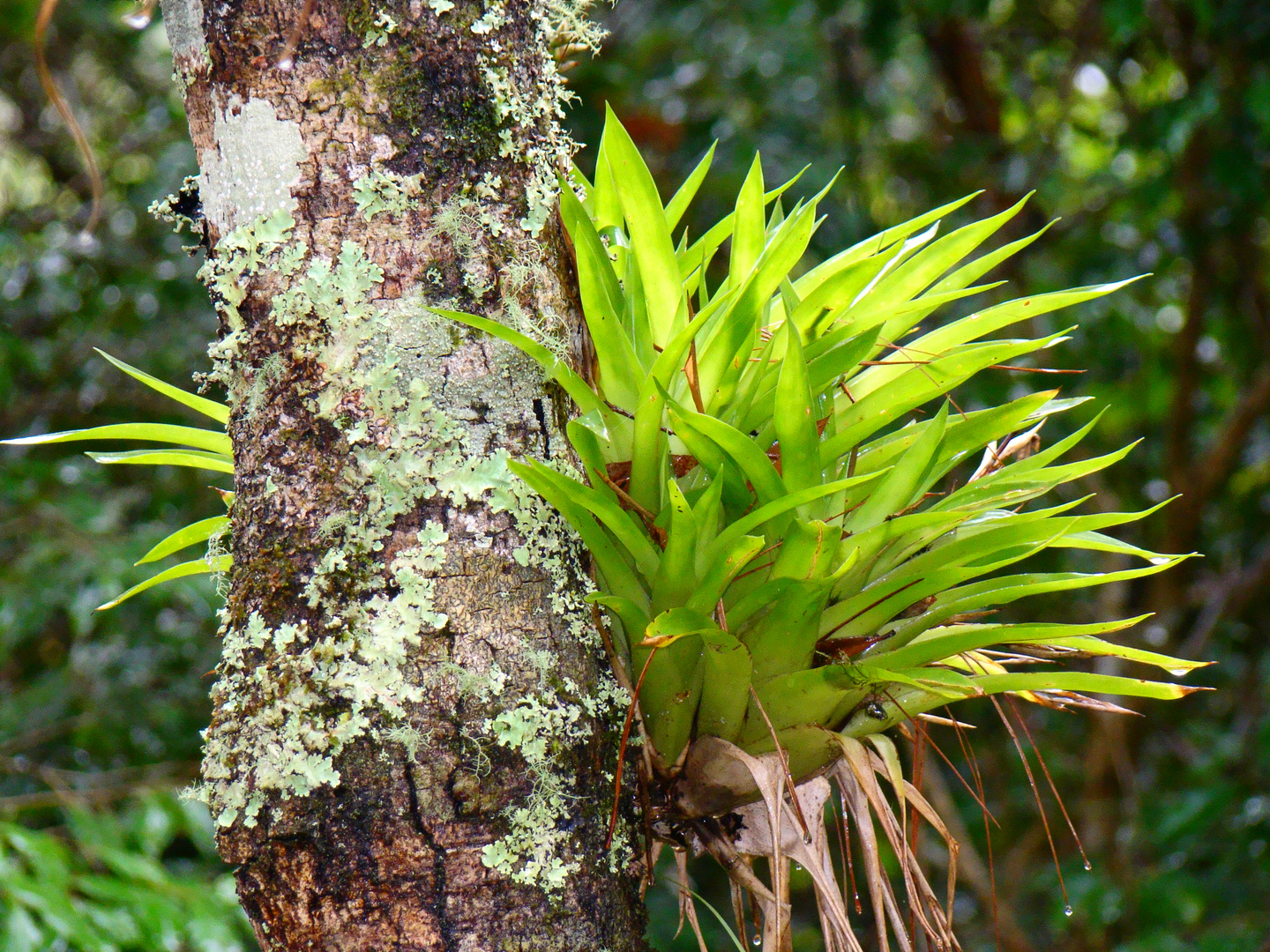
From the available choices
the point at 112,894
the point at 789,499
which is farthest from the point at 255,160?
the point at 112,894

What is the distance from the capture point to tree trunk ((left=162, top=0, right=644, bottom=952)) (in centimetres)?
58

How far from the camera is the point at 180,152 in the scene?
2242 millimetres

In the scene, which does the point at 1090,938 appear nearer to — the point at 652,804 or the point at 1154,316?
the point at 1154,316

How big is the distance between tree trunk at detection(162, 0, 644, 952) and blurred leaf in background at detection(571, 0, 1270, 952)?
66.5 inches

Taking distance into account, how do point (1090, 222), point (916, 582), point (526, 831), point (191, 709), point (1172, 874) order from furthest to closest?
1. point (1090, 222)
2. point (191, 709)
3. point (1172, 874)
4. point (916, 582)
5. point (526, 831)

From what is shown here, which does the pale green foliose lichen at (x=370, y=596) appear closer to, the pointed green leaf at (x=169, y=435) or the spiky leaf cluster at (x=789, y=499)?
the spiky leaf cluster at (x=789, y=499)

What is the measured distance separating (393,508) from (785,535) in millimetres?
268

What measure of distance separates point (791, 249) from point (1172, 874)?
2153 millimetres

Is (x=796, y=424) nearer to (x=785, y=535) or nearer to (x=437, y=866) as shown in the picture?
(x=785, y=535)

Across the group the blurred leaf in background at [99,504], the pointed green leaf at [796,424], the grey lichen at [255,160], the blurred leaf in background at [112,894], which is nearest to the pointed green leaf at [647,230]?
the pointed green leaf at [796,424]

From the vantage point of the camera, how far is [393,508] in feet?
2.03

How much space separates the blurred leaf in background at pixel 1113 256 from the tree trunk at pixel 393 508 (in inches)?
66.5

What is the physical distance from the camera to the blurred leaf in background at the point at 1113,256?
2184mm

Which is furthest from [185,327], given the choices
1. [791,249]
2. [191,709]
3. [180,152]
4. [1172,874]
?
[1172,874]
